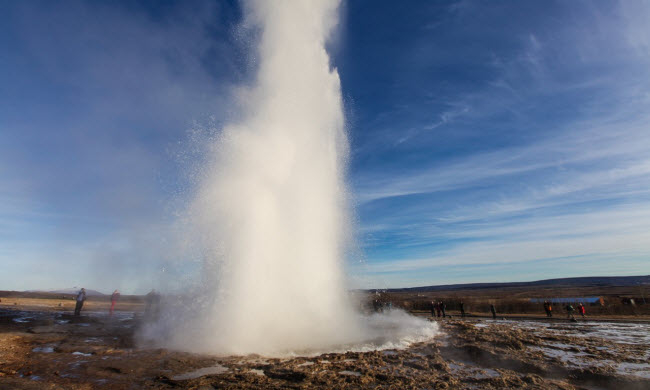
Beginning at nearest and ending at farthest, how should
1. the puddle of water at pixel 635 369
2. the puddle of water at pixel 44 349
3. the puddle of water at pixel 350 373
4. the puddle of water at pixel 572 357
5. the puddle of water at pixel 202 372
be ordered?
the puddle of water at pixel 202 372
the puddle of water at pixel 350 373
the puddle of water at pixel 635 369
the puddle of water at pixel 572 357
the puddle of water at pixel 44 349

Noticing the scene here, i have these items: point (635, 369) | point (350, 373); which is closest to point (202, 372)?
point (350, 373)

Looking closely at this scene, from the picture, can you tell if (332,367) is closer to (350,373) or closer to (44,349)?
(350,373)

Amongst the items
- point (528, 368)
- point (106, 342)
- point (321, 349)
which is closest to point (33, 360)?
point (106, 342)

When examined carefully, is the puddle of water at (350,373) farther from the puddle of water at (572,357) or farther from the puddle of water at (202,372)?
the puddle of water at (572,357)

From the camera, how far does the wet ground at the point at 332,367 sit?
24.1ft

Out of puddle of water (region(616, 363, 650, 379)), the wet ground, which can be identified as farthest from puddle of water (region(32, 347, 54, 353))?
puddle of water (region(616, 363, 650, 379))

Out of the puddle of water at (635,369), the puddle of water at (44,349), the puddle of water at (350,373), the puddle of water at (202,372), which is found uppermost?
the puddle of water at (44,349)

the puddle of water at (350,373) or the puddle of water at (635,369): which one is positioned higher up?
the puddle of water at (350,373)

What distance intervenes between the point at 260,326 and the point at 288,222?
5517mm

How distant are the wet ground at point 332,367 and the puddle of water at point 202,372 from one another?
0.09 ft

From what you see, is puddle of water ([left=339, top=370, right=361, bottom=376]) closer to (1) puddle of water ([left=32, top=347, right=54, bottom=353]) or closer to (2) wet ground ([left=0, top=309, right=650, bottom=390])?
(2) wet ground ([left=0, top=309, right=650, bottom=390])

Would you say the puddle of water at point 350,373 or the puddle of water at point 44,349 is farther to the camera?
the puddle of water at point 44,349

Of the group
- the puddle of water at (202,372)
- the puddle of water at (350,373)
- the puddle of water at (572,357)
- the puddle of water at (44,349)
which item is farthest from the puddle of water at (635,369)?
the puddle of water at (44,349)

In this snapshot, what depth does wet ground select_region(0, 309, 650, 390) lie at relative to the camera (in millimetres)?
7352
